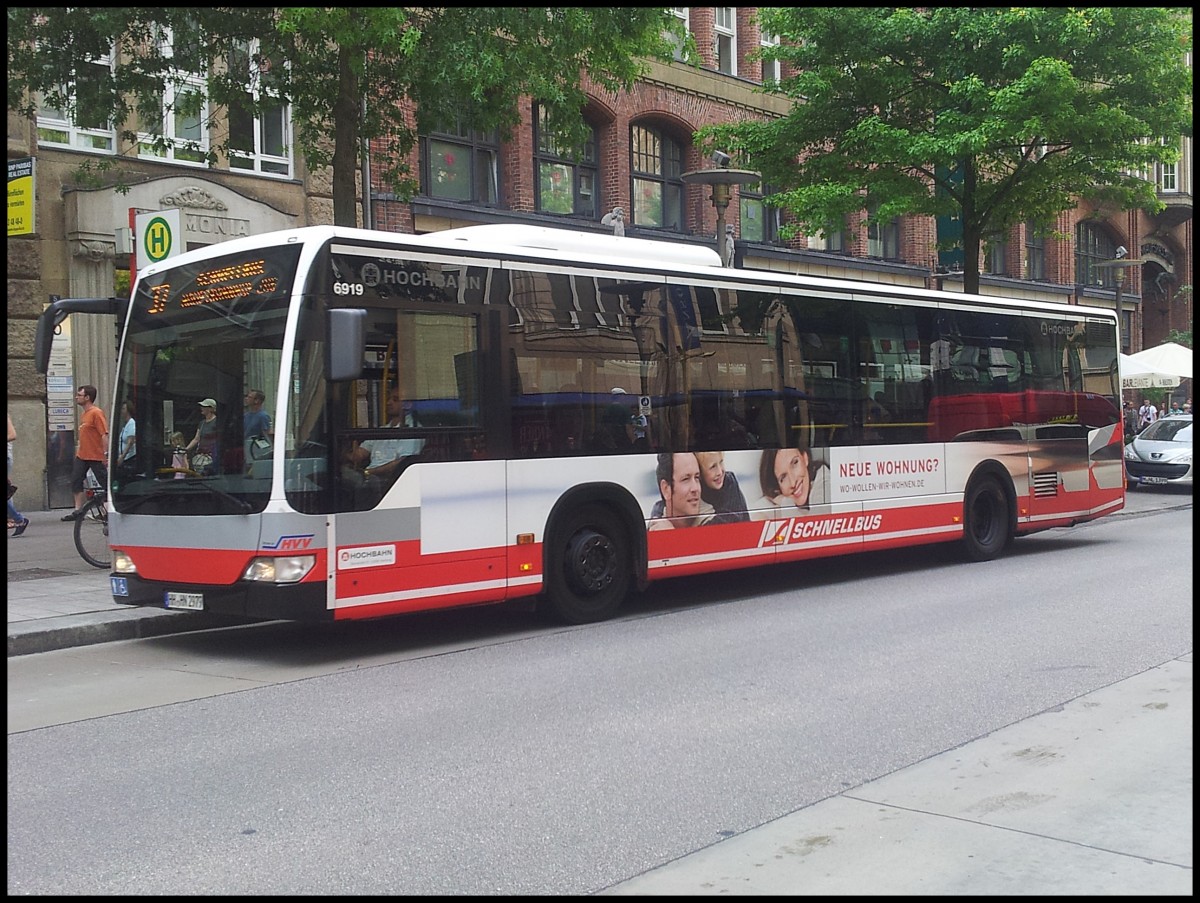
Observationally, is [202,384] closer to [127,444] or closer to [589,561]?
[127,444]

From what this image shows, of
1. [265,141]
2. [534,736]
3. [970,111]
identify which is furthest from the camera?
[265,141]

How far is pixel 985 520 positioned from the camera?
1534 centimetres

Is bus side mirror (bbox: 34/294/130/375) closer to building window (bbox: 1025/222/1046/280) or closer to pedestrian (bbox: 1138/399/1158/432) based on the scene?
pedestrian (bbox: 1138/399/1158/432)

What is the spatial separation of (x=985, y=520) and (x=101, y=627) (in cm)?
969

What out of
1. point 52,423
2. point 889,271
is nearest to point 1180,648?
point 52,423

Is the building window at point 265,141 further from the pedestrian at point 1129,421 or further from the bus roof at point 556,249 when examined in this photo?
the pedestrian at point 1129,421

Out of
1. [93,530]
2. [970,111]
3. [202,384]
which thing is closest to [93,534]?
[93,530]

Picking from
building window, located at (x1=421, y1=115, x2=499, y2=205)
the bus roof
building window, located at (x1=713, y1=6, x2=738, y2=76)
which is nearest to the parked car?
building window, located at (x1=713, y1=6, x2=738, y2=76)

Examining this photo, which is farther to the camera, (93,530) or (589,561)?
(93,530)

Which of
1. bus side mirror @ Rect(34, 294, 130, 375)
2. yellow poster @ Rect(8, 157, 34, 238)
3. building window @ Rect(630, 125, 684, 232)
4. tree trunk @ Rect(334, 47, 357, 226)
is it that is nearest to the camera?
bus side mirror @ Rect(34, 294, 130, 375)

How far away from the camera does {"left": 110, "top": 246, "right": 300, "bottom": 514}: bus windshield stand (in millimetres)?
9086

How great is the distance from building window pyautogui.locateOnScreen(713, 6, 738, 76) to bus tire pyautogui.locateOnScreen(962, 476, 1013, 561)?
1734cm

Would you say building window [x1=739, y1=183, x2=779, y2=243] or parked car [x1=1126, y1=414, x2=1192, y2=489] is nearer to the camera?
parked car [x1=1126, y1=414, x2=1192, y2=489]

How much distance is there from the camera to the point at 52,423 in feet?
64.2
